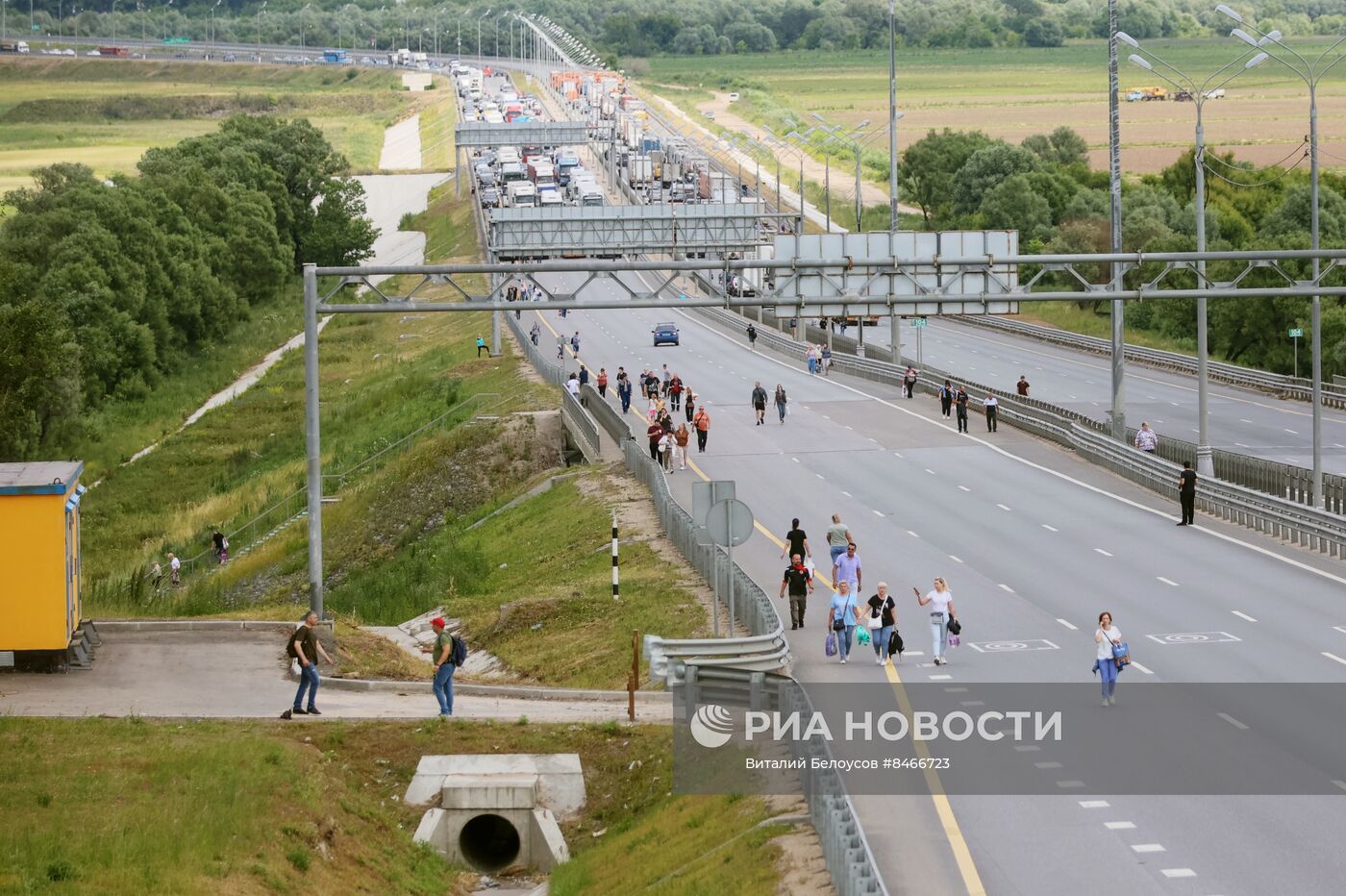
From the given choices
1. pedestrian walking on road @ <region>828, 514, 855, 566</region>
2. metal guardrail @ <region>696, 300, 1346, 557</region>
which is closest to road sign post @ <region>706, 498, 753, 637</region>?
pedestrian walking on road @ <region>828, 514, 855, 566</region>

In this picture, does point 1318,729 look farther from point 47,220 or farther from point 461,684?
point 47,220

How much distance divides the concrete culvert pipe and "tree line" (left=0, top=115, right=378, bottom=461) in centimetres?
4481

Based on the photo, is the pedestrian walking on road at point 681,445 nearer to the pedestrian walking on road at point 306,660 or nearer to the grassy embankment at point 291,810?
the pedestrian walking on road at point 306,660

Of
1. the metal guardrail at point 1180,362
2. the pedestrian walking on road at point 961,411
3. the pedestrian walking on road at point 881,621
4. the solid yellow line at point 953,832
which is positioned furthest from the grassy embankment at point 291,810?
the metal guardrail at point 1180,362

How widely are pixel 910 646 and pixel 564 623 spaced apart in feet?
24.5

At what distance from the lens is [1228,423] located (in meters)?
64.9

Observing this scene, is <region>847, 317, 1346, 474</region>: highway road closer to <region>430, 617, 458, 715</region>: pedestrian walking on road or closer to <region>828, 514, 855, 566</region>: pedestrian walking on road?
<region>828, 514, 855, 566</region>: pedestrian walking on road

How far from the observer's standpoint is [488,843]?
83.9 feet

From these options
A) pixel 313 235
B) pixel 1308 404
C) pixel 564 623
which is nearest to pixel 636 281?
pixel 313 235

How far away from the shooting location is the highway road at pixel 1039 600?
17.8 metres

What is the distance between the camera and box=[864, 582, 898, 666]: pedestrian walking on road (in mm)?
26797

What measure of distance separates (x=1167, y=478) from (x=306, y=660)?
2469 cm

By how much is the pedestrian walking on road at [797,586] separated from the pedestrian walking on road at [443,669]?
5.68 metres

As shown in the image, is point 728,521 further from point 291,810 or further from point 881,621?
point 291,810
